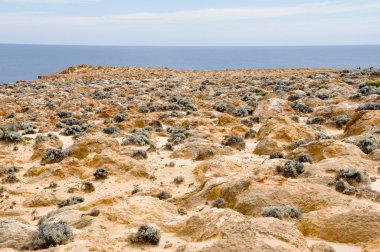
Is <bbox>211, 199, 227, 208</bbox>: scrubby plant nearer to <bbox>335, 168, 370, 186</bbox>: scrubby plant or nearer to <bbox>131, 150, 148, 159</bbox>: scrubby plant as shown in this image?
<bbox>335, 168, 370, 186</bbox>: scrubby plant

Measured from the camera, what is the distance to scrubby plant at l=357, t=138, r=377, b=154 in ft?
51.5

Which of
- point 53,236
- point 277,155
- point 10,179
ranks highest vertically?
point 277,155

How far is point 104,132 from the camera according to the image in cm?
2305

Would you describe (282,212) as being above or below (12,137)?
above

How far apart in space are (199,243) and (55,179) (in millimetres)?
9364

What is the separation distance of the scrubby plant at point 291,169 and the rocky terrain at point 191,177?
0.04 m

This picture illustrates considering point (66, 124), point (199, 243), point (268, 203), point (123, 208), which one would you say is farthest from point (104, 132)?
point (199, 243)


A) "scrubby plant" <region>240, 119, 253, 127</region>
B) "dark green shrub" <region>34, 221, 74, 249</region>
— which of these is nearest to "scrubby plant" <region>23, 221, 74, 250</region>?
"dark green shrub" <region>34, 221, 74, 249</region>

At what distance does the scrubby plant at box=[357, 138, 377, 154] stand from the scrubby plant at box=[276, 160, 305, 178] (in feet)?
13.0

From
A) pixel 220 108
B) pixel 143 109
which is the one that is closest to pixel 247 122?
pixel 220 108

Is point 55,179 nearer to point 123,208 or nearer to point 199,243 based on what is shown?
point 123,208

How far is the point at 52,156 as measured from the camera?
57.1ft

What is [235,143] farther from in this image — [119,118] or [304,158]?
[119,118]

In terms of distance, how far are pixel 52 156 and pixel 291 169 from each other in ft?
34.3
